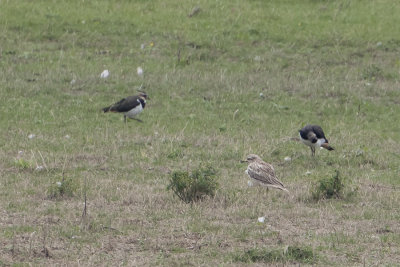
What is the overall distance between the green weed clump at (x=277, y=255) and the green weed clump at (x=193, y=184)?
2401mm

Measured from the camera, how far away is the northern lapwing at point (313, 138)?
1386cm

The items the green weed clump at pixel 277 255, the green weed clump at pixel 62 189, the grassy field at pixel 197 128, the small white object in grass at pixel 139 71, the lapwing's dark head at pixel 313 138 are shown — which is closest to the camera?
the green weed clump at pixel 277 255

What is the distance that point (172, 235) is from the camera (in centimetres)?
905

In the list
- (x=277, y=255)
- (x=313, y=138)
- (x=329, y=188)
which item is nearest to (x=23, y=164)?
(x=329, y=188)

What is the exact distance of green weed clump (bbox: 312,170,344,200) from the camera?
10930 mm

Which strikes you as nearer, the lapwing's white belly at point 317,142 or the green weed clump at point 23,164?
the green weed clump at point 23,164

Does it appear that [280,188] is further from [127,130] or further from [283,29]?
[283,29]

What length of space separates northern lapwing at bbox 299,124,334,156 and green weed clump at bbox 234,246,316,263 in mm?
5671

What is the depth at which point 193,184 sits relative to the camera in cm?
1062

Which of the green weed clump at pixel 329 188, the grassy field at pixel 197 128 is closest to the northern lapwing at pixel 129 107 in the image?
the grassy field at pixel 197 128

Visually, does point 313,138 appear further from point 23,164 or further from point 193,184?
point 23,164

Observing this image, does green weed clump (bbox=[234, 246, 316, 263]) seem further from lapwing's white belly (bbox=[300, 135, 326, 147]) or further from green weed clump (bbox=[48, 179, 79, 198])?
lapwing's white belly (bbox=[300, 135, 326, 147])

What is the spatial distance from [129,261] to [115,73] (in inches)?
463

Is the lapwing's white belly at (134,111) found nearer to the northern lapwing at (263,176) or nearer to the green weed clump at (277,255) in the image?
the northern lapwing at (263,176)
